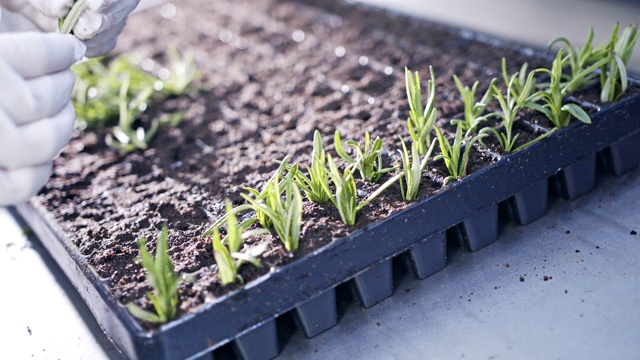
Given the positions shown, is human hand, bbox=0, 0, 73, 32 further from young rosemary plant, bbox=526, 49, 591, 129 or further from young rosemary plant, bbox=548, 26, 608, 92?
young rosemary plant, bbox=548, 26, 608, 92

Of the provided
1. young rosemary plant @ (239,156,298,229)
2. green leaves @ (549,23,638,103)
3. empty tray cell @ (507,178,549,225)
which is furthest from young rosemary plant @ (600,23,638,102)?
young rosemary plant @ (239,156,298,229)

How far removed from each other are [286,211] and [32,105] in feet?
1.70

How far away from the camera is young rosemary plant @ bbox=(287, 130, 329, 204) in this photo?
4.70ft

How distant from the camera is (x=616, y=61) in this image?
1.67 meters

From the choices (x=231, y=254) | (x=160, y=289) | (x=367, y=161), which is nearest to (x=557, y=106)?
(x=367, y=161)

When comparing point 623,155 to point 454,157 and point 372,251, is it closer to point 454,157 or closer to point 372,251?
point 454,157

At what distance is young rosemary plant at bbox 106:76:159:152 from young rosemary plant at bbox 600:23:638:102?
122cm

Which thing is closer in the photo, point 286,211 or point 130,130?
point 286,211

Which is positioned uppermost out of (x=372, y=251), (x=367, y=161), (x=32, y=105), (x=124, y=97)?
(x=32, y=105)

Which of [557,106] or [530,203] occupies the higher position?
[557,106]

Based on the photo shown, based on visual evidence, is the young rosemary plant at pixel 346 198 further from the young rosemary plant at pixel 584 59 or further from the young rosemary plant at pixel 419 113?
the young rosemary plant at pixel 584 59

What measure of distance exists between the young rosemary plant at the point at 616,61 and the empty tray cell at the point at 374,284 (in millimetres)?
686

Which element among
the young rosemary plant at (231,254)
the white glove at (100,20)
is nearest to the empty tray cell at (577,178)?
the young rosemary plant at (231,254)

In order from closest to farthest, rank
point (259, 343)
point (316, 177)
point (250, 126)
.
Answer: point (259, 343)
point (316, 177)
point (250, 126)
